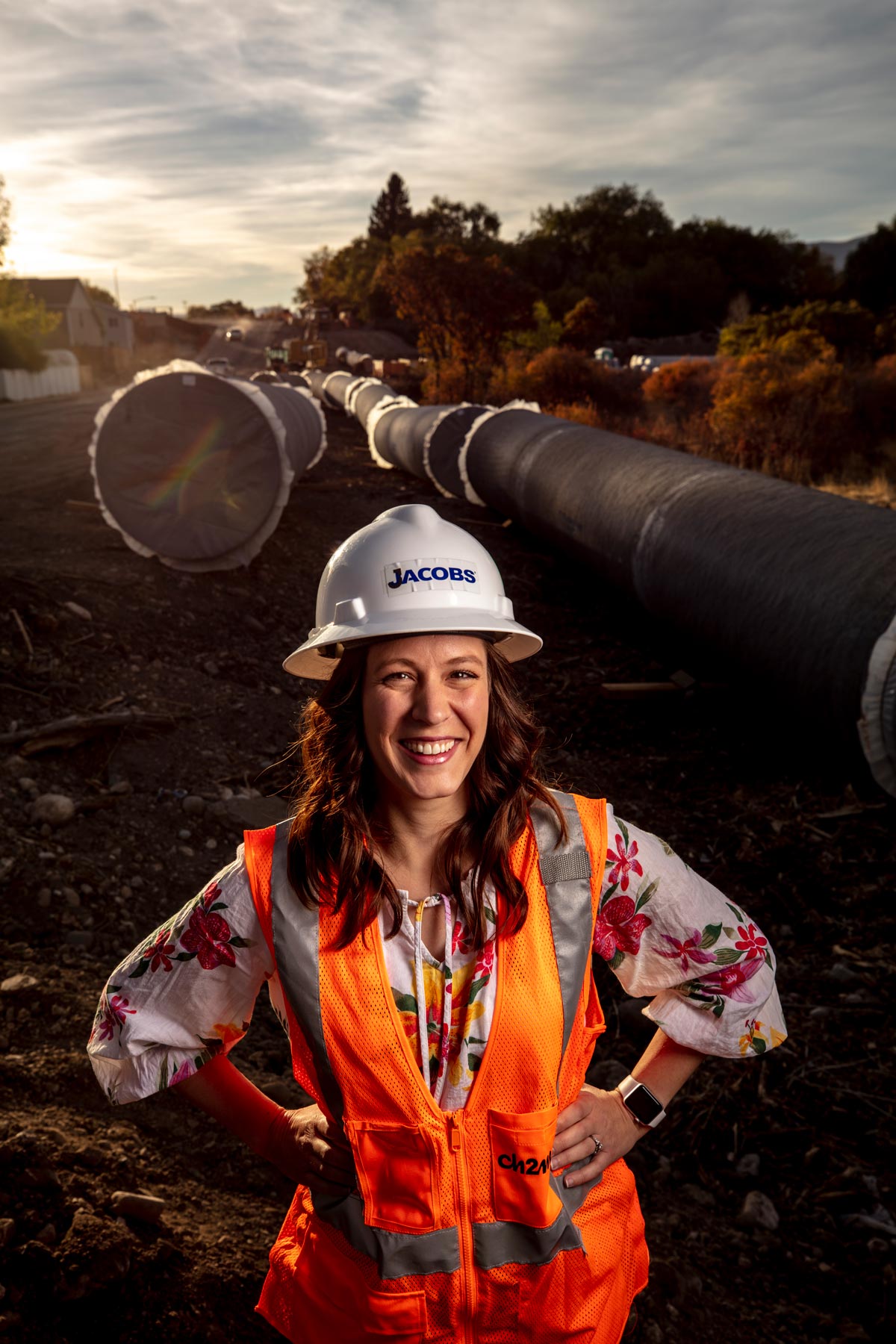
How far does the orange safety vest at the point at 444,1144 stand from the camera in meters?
1.59

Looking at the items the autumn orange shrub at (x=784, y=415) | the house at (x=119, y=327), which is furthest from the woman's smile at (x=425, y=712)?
the house at (x=119, y=327)

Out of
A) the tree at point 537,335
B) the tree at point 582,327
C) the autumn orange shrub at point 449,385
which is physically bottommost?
the autumn orange shrub at point 449,385

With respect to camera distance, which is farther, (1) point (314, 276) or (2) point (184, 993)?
(1) point (314, 276)

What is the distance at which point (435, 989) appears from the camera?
5.64 ft

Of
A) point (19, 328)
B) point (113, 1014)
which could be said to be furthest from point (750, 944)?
point (19, 328)

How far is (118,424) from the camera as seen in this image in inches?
367

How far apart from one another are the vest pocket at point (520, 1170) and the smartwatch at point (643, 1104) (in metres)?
0.30

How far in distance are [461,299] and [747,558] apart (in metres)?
26.0

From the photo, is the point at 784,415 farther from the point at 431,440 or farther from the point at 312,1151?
the point at 312,1151

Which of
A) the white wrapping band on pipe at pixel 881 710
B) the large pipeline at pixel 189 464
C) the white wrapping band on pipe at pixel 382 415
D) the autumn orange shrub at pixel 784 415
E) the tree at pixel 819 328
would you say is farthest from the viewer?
the tree at pixel 819 328

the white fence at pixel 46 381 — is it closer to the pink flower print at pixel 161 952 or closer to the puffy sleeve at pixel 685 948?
the pink flower print at pixel 161 952

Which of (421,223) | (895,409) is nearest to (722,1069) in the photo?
(895,409)

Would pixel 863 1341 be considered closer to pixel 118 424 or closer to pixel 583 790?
pixel 583 790

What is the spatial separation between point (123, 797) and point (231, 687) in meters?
2.03
